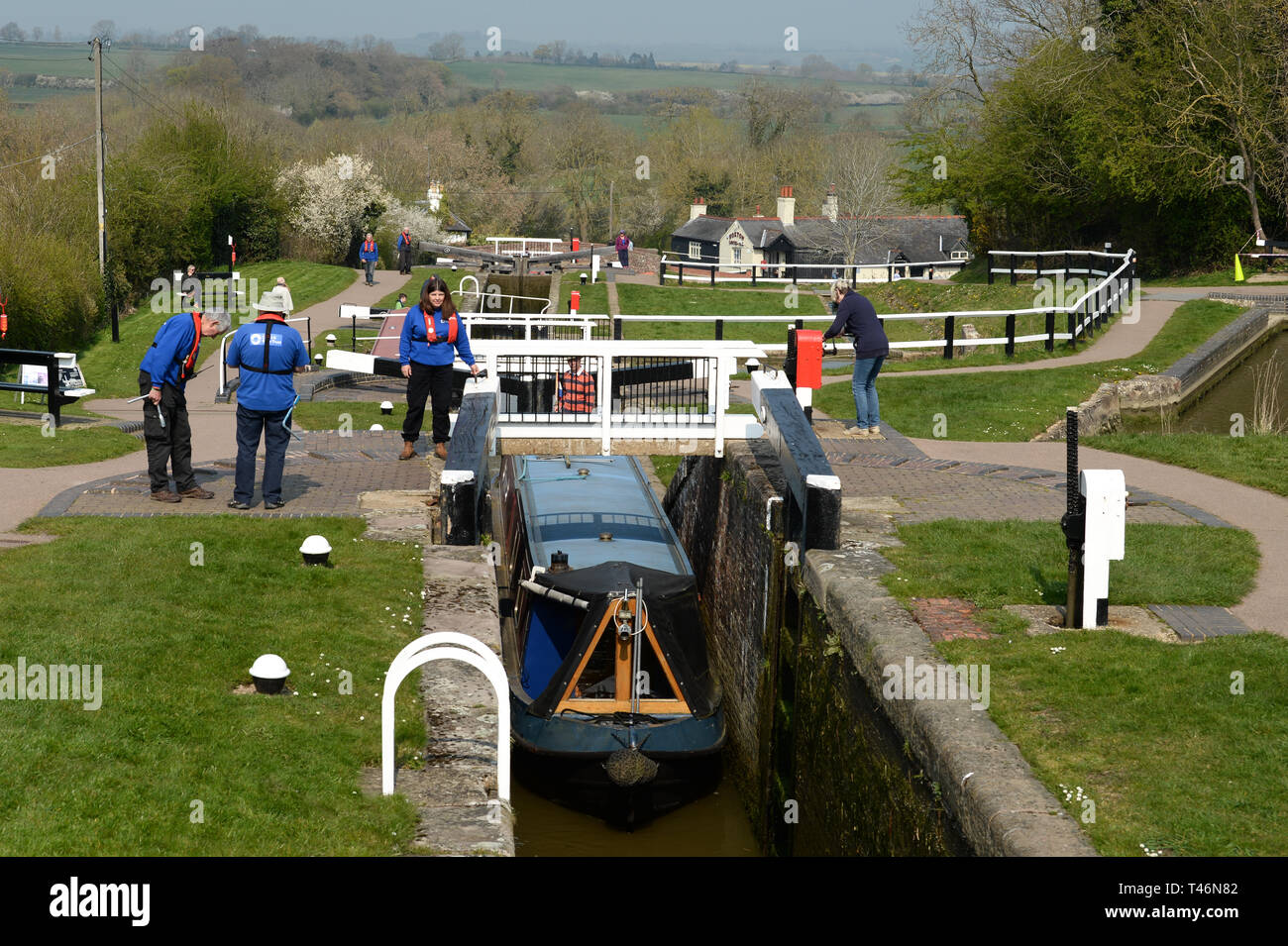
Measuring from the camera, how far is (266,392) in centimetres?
1101

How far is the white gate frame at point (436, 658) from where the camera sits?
6.10 m

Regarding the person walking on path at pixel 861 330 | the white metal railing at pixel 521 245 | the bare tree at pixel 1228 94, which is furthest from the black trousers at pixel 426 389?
the white metal railing at pixel 521 245

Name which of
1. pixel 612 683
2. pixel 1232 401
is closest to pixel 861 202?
pixel 1232 401

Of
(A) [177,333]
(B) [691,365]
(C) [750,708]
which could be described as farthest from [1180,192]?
(A) [177,333]

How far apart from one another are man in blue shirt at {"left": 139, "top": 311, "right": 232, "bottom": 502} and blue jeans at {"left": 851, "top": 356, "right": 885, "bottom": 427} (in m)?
6.83

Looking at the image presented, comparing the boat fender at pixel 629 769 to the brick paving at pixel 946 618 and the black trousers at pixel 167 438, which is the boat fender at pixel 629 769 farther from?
the black trousers at pixel 167 438

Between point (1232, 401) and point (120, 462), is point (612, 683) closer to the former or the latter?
point (120, 462)

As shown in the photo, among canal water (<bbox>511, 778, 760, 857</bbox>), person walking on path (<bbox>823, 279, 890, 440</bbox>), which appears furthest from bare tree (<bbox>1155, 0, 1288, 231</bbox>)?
canal water (<bbox>511, 778, 760, 857</bbox>)

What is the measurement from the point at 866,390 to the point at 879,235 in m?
59.6

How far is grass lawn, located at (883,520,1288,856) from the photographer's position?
614cm

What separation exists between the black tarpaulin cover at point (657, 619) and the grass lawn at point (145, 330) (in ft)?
50.8

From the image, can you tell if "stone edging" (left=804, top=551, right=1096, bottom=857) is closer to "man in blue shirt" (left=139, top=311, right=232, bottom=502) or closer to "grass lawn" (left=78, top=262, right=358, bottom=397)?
"man in blue shirt" (left=139, top=311, right=232, bottom=502)
